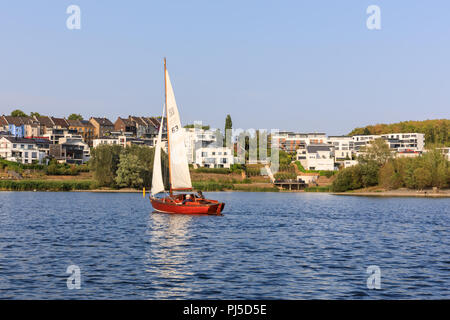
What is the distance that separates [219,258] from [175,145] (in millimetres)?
30743

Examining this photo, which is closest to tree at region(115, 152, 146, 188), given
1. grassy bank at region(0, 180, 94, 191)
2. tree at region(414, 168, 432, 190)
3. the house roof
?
grassy bank at region(0, 180, 94, 191)

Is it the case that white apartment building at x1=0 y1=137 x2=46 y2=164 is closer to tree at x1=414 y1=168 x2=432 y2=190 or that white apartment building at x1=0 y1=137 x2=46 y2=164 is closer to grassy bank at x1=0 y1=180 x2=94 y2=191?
grassy bank at x1=0 y1=180 x2=94 y2=191

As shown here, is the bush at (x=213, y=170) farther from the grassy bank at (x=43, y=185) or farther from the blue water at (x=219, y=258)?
the blue water at (x=219, y=258)

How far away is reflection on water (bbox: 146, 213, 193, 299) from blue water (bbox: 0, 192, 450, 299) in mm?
59

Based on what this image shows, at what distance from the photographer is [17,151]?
17625 centimetres

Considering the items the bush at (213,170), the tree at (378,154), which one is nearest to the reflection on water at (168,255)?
the tree at (378,154)

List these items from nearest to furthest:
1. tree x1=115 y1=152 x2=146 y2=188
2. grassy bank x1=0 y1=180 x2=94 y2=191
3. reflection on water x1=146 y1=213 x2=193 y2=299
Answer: reflection on water x1=146 y1=213 x2=193 y2=299, tree x1=115 y1=152 x2=146 y2=188, grassy bank x1=0 y1=180 x2=94 y2=191

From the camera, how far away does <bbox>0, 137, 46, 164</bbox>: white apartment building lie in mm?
175125

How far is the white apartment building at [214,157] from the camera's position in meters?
196

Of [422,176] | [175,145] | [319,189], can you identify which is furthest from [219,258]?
[319,189]

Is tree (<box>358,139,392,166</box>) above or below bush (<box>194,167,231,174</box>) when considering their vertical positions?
above

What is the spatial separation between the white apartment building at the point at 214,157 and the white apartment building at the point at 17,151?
58568 millimetres
